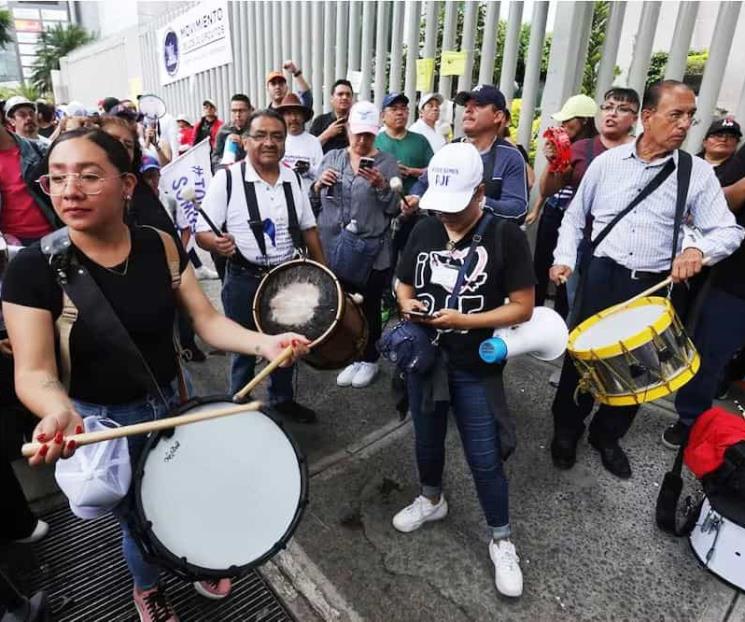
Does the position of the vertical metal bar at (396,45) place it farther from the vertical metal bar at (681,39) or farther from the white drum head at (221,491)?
the white drum head at (221,491)

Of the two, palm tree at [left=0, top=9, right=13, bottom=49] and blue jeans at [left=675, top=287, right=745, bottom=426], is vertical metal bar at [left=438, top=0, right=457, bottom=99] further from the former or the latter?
palm tree at [left=0, top=9, right=13, bottom=49]

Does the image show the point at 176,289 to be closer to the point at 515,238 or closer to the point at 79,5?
the point at 515,238

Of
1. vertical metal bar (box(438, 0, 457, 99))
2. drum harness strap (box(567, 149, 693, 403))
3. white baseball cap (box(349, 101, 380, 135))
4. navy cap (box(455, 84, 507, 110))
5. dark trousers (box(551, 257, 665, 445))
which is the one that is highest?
vertical metal bar (box(438, 0, 457, 99))

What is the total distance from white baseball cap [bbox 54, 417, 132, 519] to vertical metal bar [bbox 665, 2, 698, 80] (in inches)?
205

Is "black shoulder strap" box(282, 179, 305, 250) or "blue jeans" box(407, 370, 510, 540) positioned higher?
"black shoulder strap" box(282, 179, 305, 250)

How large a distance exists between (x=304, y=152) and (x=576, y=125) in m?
2.53

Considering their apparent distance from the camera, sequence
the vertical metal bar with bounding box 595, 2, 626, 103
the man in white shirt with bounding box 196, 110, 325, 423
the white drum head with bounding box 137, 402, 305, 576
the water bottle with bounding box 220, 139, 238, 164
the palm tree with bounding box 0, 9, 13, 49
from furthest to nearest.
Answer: the palm tree with bounding box 0, 9, 13, 49, the vertical metal bar with bounding box 595, 2, 626, 103, the water bottle with bounding box 220, 139, 238, 164, the man in white shirt with bounding box 196, 110, 325, 423, the white drum head with bounding box 137, 402, 305, 576

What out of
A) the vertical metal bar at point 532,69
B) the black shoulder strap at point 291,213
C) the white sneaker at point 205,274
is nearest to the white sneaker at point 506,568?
the black shoulder strap at point 291,213

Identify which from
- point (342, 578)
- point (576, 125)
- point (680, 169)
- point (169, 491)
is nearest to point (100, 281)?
point (169, 491)

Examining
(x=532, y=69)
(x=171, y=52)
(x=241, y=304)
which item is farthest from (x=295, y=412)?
(x=171, y=52)

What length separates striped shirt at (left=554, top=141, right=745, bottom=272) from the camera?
2.64 metres

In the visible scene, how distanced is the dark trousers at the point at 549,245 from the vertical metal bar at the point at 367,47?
3.79 m

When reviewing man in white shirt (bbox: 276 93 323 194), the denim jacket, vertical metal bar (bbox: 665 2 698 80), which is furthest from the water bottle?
vertical metal bar (bbox: 665 2 698 80)

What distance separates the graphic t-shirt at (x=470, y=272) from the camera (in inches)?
84.7
